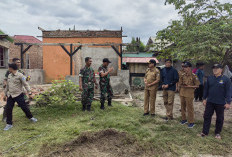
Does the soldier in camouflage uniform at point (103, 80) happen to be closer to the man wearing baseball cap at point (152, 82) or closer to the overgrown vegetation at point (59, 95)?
the overgrown vegetation at point (59, 95)

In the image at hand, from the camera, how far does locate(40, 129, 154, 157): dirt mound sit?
113 inches

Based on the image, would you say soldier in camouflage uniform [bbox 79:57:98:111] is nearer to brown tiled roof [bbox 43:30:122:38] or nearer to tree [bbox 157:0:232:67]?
tree [bbox 157:0:232:67]

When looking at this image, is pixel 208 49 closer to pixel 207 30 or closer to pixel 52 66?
pixel 207 30

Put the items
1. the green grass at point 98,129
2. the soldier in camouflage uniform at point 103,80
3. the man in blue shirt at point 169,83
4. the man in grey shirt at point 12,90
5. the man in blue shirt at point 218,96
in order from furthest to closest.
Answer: the soldier in camouflage uniform at point 103,80
the man in blue shirt at point 169,83
the man in grey shirt at point 12,90
the man in blue shirt at point 218,96
the green grass at point 98,129

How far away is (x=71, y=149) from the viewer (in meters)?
3.00

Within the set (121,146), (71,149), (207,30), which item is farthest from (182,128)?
(71,149)

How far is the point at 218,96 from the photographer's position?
3596mm

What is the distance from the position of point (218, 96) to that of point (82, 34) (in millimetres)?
12498

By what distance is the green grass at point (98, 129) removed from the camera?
311 cm

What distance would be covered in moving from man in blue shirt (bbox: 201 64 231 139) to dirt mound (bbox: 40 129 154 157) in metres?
1.72

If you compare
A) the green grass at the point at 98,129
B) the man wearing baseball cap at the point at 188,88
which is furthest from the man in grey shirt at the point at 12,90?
the man wearing baseball cap at the point at 188,88

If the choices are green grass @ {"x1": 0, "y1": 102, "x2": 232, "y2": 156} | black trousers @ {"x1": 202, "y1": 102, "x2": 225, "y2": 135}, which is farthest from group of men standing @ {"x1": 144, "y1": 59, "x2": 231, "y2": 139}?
green grass @ {"x1": 0, "y1": 102, "x2": 232, "y2": 156}

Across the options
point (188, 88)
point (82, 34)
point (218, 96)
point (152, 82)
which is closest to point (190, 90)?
point (188, 88)

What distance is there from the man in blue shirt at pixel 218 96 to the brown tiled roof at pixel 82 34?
1077 centimetres
